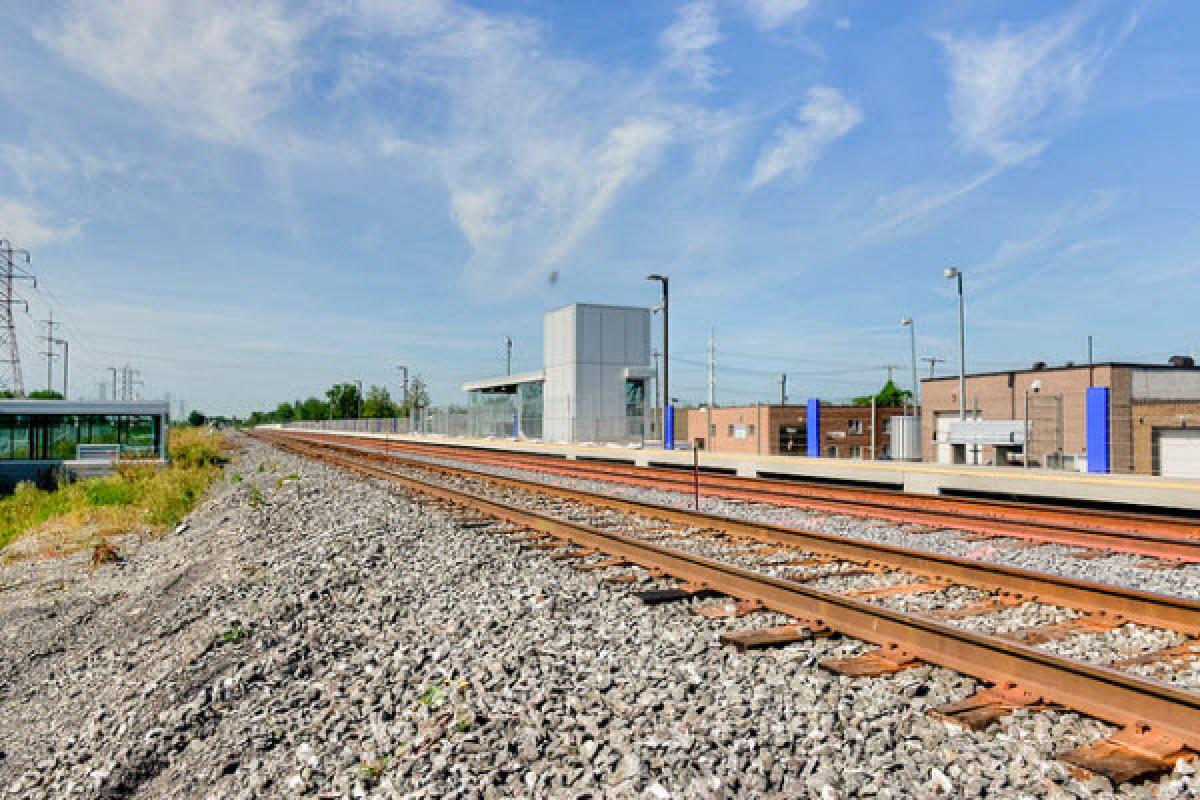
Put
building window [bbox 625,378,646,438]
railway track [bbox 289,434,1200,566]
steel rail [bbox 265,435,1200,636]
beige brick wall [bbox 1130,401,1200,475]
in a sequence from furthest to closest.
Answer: building window [bbox 625,378,646,438] < beige brick wall [bbox 1130,401,1200,475] < railway track [bbox 289,434,1200,566] < steel rail [bbox 265,435,1200,636]

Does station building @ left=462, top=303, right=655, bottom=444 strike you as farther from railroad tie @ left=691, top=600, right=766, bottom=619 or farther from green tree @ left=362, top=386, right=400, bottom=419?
green tree @ left=362, top=386, right=400, bottom=419

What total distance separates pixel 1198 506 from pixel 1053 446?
24.1m

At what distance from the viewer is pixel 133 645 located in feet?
21.9

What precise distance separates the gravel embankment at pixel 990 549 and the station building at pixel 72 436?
98.4ft

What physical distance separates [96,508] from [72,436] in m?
15.9

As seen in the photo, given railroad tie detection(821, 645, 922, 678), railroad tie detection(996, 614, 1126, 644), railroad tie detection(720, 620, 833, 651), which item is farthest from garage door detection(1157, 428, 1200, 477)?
railroad tie detection(821, 645, 922, 678)

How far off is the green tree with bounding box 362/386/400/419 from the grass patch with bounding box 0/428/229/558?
243ft

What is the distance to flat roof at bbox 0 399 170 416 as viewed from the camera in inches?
1308

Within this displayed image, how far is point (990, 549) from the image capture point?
9234 millimetres

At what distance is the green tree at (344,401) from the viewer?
114 meters

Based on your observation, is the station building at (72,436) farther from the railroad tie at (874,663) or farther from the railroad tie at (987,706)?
the railroad tie at (987,706)

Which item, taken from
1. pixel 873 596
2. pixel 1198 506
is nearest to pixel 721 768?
pixel 873 596

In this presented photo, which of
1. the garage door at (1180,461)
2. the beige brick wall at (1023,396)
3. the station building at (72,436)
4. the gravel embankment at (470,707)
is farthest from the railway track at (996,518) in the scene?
the station building at (72,436)

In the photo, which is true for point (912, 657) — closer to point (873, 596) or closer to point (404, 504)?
point (873, 596)
